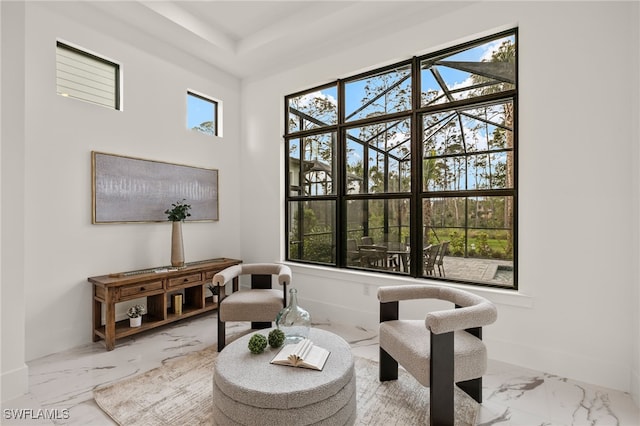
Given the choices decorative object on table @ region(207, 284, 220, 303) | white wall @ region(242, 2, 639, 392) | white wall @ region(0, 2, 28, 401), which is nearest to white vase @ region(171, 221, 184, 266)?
decorative object on table @ region(207, 284, 220, 303)

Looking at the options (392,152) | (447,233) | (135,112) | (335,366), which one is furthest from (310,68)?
(335,366)

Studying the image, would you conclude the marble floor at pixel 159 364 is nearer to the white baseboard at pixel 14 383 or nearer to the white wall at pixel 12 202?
the white baseboard at pixel 14 383

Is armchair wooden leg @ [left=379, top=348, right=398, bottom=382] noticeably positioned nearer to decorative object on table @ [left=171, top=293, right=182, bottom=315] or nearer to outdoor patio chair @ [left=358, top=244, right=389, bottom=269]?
outdoor patio chair @ [left=358, top=244, right=389, bottom=269]

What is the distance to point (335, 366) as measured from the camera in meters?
1.80

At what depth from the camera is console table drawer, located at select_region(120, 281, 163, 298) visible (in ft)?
9.63

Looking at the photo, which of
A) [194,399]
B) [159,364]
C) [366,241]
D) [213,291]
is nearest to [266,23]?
[366,241]

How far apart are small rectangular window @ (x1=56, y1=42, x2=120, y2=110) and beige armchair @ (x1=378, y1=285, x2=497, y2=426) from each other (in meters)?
3.39

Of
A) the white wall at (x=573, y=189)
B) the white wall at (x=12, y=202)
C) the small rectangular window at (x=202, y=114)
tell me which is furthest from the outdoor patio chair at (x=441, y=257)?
the white wall at (x=12, y=202)

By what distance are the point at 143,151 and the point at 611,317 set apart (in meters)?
4.36

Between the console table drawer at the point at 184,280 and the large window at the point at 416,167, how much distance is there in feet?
4.04

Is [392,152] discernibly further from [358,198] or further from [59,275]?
[59,275]

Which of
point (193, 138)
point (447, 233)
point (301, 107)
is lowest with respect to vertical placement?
point (447, 233)

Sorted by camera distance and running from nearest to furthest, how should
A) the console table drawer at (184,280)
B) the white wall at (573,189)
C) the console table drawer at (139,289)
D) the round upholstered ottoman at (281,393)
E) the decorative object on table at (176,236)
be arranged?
the round upholstered ottoman at (281,393), the white wall at (573,189), the console table drawer at (139,289), the console table drawer at (184,280), the decorative object on table at (176,236)

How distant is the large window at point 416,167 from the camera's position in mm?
2844
